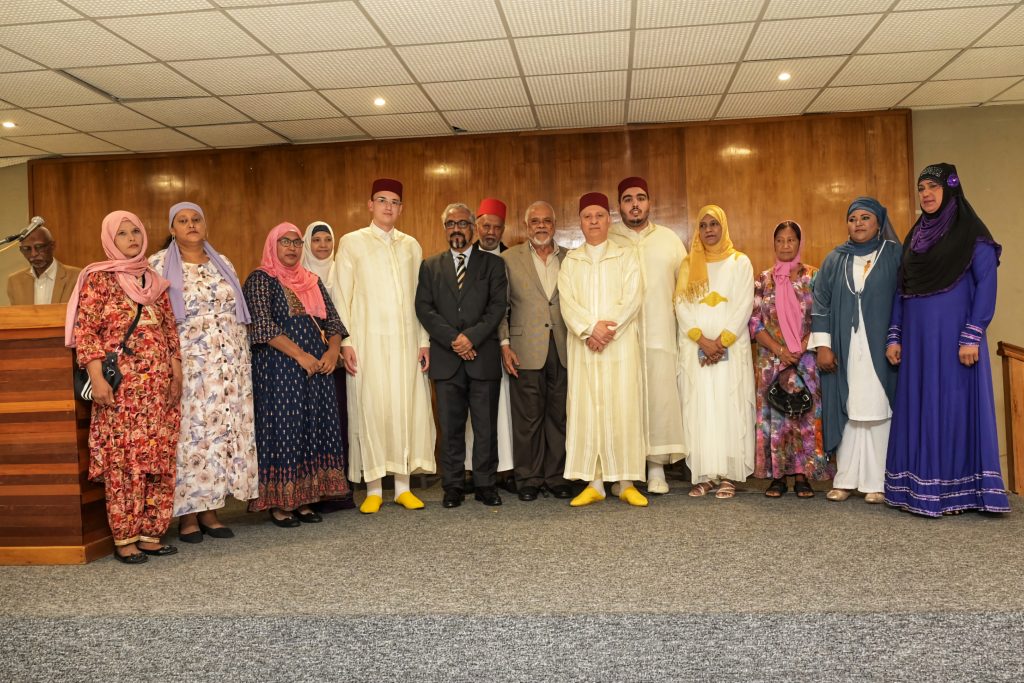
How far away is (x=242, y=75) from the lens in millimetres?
5336

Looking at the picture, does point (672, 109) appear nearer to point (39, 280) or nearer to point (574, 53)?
point (574, 53)

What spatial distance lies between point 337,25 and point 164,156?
360 cm

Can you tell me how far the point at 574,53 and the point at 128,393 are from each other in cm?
344

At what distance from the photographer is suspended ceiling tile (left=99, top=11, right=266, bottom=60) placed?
440 centimetres

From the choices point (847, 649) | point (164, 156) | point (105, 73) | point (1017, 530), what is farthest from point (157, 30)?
point (1017, 530)

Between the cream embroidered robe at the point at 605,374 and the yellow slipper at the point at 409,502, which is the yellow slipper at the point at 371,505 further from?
the cream embroidered robe at the point at 605,374

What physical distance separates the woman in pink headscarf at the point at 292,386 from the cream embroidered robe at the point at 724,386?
1992mm

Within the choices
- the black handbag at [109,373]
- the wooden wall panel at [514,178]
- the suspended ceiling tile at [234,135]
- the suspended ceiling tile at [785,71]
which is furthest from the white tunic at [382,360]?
the suspended ceiling tile at [785,71]

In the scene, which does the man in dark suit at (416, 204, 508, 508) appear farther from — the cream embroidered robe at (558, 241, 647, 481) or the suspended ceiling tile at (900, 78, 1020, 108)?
the suspended ceiling tile at (900, 78, 1020, 108)

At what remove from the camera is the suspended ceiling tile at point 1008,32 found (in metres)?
4.70

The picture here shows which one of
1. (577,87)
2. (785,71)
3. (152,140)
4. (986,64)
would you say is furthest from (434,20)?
(986,64)

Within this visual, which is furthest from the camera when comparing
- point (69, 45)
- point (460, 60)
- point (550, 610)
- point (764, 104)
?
point (764, 104)

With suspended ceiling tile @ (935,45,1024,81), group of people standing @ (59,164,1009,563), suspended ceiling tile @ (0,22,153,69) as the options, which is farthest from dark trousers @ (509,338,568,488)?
suspended ceiling tile @ (935,45,1024,81)

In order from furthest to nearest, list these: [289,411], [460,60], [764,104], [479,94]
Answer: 1. [764,104]
2. [479,94]
3. [460,60]
4. [289,411]
